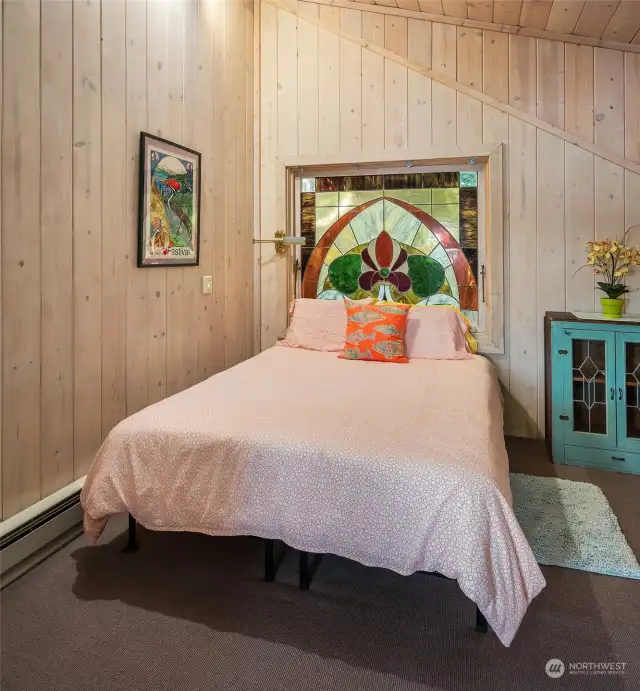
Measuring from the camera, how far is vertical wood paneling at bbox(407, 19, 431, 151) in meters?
3.40

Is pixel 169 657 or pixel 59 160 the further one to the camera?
pixel 59 160

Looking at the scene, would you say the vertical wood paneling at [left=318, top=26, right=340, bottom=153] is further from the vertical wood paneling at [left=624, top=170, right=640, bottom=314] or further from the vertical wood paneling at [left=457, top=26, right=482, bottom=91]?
the vertical wood paneling at [left=624, top=170, right=640, bottom=314]

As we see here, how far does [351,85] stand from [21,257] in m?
2.61

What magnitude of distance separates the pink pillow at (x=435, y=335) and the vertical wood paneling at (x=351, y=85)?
50.8 inches

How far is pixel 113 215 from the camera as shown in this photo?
7.74 feet

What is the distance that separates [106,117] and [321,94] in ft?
5.97

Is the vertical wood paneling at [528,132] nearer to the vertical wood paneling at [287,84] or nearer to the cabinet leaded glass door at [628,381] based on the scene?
the vertical wood paneling at [287,84]

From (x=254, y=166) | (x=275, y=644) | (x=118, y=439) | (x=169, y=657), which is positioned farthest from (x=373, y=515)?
(x=254, y=166)

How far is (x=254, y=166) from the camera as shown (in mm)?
3775

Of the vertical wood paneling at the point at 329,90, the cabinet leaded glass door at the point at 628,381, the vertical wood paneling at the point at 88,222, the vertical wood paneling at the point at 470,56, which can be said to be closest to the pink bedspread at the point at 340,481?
the vertical wood paneling at the point at 88,222

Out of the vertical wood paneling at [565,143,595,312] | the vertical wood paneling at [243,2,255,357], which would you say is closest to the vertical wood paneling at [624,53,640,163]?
the vertical wood paneling at [565,143,595,312]

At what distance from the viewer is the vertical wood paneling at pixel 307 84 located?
3.62 metres

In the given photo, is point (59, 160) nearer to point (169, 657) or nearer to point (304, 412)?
point (304, 412)

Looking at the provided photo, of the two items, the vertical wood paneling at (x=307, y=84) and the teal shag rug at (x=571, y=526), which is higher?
the vertical wood paneling at (x=307, y=84)
